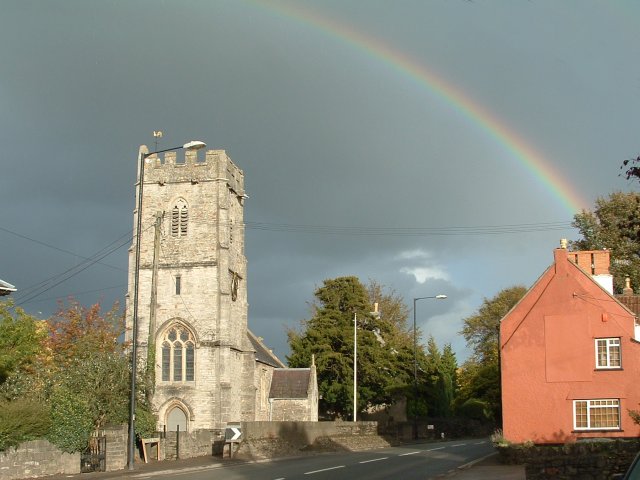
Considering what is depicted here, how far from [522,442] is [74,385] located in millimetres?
18322

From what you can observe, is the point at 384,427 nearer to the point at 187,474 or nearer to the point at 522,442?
the point at 522,442

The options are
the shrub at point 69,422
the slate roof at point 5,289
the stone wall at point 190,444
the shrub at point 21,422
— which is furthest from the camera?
the stone wall at point 190,444

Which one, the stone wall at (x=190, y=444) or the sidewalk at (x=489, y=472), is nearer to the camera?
the sidewalk at (x=489, y=472)

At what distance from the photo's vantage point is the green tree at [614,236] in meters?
52.7

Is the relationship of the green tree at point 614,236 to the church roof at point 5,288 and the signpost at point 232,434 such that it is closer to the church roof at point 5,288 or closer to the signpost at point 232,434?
the signpost at point 232,434

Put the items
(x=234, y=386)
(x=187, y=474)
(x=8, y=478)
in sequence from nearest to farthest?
(x=8, y=478), (x=187, y=474), (x=234, y=386)

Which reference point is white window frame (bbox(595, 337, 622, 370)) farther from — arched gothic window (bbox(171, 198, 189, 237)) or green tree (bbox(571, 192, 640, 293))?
arched gothic window (bbox(171, 198, 189, 237))

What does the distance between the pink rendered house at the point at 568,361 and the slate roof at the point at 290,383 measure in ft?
101

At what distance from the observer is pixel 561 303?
32781 millimetres

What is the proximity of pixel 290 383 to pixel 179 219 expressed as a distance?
17801 millimetres

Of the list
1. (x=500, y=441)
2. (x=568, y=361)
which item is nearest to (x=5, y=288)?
(x=500, y=441)

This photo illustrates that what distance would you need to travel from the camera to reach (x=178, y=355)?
52.9 m

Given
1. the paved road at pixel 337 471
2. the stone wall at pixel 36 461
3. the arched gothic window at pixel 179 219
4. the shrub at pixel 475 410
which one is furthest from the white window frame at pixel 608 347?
the shrub at pixel 475 410

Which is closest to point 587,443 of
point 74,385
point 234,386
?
point 74,385
